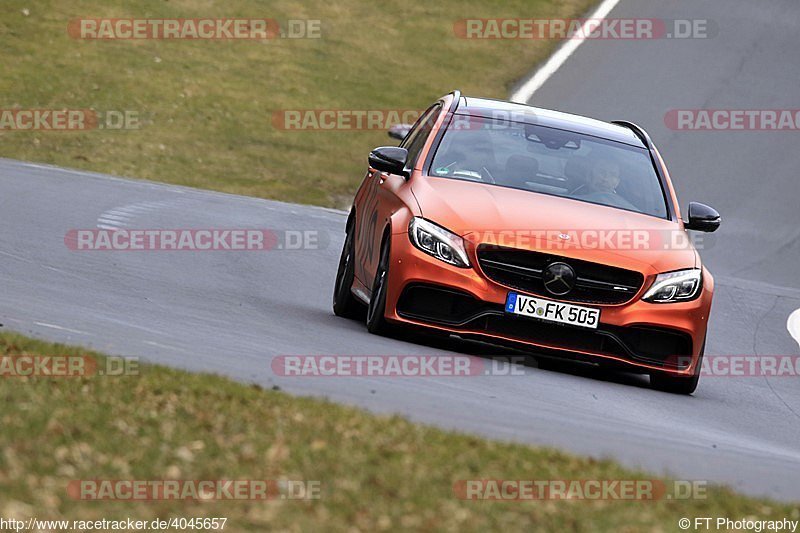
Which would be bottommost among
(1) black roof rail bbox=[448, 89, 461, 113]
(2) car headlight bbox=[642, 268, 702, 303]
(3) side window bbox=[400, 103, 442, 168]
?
(2) car headlight bbox=[642, 268, 702, 303]

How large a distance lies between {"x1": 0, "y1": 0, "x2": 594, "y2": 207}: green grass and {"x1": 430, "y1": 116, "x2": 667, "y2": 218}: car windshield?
13534 mm

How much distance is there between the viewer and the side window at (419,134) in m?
11.9

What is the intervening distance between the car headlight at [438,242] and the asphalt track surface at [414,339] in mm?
638

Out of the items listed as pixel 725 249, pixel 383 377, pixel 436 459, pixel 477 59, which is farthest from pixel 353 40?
Result: pixel 436 459

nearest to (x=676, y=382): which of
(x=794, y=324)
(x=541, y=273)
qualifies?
(x=541, y=273)

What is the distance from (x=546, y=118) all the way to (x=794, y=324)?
558cm

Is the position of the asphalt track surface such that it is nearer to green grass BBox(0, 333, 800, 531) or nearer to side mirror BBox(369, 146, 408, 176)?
green grass BBox(0, 333, 800, 531)

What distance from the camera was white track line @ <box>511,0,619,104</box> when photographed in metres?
31.4

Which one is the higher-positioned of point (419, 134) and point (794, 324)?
point (419, 134)

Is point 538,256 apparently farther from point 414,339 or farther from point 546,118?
point 546,118

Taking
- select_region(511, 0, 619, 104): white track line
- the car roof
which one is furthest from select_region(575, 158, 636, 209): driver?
select_region(511, 0, 619, 104): white track line

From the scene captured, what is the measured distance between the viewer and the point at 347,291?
12508 millimetres

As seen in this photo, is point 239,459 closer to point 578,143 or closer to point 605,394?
point 605,394

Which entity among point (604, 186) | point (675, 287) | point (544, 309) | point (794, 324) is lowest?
point (794, 324)
